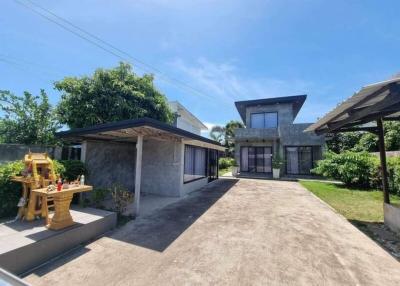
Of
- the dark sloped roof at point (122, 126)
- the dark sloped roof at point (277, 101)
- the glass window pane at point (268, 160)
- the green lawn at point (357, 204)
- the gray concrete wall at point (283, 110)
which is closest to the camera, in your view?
the dark sloped roof at point (122, 126)

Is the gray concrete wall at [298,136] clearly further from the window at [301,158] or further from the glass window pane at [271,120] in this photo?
the glass window pane at [271,120]

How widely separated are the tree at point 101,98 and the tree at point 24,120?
0.81 metres

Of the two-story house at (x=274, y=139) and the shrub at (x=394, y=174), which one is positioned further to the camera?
the two-story house at (x=274, y=139)

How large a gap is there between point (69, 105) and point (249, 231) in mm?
10187

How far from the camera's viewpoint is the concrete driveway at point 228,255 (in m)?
2.94

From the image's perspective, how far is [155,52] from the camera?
38.8 feet

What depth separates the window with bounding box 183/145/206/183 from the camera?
370 inches

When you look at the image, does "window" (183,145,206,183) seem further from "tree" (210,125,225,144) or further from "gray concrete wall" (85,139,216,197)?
"tree" (210,125,225,144)

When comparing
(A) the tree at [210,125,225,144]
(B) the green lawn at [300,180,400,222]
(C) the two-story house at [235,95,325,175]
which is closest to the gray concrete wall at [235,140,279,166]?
(C) the two-story house at [235,95,325,175]

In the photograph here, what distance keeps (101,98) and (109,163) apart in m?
4.11

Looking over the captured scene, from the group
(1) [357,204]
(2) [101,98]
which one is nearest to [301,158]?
(1) [357,204]

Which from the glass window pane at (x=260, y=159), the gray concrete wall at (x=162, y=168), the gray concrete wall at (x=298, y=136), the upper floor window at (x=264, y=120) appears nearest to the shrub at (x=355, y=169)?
the gray concrete wall at (x=298, y=136)

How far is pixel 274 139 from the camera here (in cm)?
1669

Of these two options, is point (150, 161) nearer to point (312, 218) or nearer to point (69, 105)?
point (69, 105)
